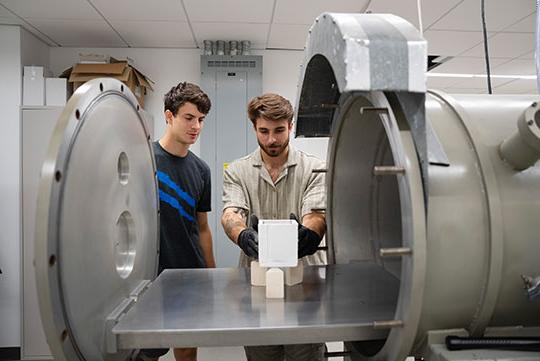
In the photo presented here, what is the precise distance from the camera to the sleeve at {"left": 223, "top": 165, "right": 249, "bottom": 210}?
1575 mm

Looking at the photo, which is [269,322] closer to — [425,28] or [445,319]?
[445,319]

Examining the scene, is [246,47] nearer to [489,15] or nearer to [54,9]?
[54,9]

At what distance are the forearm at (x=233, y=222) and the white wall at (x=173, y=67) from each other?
7.88 ft

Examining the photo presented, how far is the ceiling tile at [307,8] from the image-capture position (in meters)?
2.82

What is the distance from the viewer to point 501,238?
669 mm

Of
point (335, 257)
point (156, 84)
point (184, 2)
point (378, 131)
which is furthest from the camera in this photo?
point (156, 84)

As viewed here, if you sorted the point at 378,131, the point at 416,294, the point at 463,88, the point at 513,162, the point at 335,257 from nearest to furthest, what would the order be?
1. the point at 416,294
2. the point at 513,162
3. the point at 378,131
4. the point at 335,257
5. the point at 463,88

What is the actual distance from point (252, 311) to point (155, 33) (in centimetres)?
317

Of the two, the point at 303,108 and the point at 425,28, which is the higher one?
the point at 425,28

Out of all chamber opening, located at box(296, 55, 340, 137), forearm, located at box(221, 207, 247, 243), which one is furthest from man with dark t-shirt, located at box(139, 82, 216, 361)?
chamber opening, located at box(296, 55, 340, 137)

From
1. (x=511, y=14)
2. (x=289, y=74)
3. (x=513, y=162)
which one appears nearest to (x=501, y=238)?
(x=513, y=162)

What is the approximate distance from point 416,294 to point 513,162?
29 cm

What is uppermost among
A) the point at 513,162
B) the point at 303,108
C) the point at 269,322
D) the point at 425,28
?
the point at 425,28

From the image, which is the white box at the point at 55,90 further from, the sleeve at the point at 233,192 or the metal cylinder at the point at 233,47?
the sleeve at the point at 233,192
